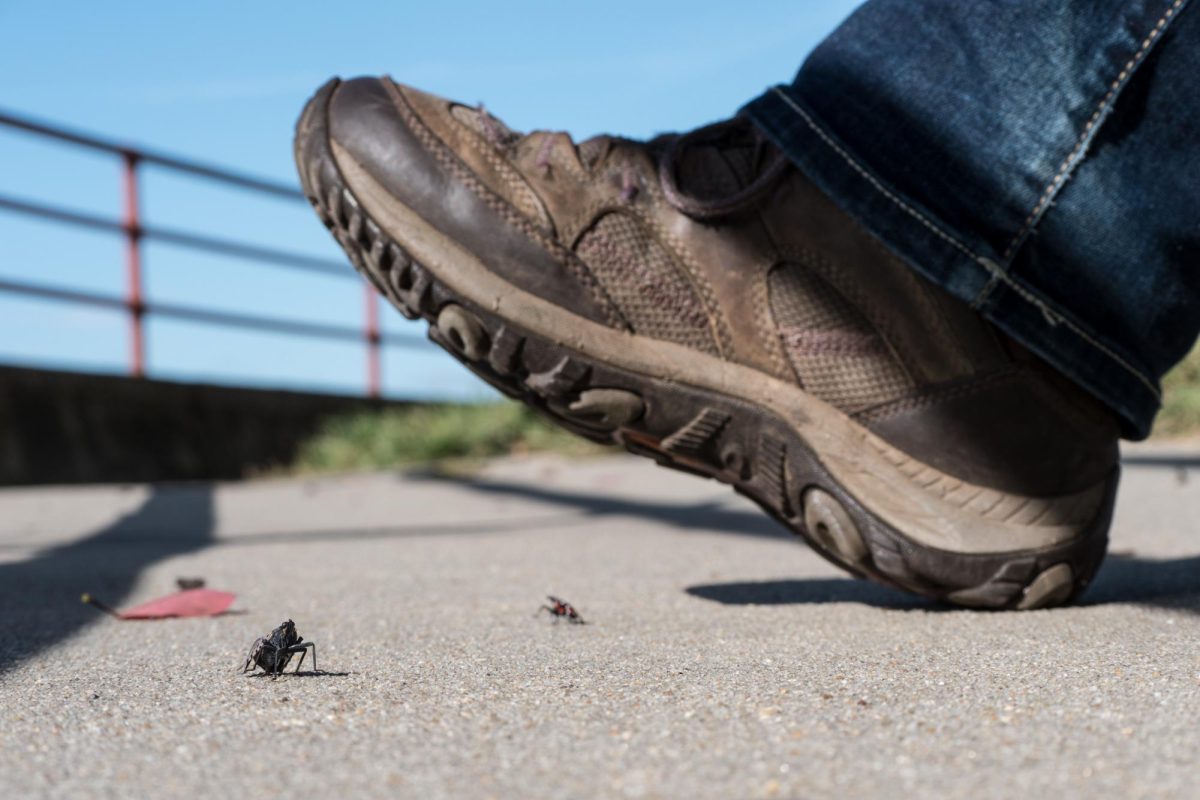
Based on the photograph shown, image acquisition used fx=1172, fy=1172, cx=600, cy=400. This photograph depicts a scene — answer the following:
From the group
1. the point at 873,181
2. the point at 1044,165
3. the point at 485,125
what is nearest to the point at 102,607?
the point at 485,125

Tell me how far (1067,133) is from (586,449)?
3.94 meters

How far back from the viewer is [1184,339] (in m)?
1.09

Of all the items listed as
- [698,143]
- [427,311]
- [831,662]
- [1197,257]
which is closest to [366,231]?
[427,311]

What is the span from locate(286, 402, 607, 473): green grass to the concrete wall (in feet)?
0.73

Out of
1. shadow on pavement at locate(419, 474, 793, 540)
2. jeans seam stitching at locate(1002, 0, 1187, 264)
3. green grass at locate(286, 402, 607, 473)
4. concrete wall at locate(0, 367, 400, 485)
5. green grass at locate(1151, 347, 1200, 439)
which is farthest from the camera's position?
green grass at locate(286, 402, 607, 473)

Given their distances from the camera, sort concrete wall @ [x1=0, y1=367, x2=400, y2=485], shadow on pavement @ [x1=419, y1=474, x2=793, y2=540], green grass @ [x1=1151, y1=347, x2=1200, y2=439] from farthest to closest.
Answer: concrete wall @ [x1=0, y1=367, x2=400, y2=485], green grass @ [x1=1151, y1=347, x2=1200, y2=439], shadow on pavement @ [x1=419, y1=474, x2=793, y2=540]

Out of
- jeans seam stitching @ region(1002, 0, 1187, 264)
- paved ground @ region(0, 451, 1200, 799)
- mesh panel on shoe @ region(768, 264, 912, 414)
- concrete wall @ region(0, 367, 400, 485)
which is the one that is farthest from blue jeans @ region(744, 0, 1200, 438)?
concrete wall @ region(0, 367, 400, 485)

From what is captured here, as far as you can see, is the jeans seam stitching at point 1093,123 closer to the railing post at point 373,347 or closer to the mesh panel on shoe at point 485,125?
the mesh panel on shoe at point 485,125

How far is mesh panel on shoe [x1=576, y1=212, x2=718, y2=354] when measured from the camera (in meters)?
1.17

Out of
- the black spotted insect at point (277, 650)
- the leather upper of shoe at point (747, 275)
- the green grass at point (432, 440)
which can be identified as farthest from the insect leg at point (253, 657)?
the green grass at point (432, 440)

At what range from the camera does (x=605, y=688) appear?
787mm

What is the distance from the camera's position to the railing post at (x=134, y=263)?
16.7 feet

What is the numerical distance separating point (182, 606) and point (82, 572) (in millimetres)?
588

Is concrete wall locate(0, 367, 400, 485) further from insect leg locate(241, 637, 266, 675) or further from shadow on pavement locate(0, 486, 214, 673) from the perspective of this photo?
insect leg locate(241, 637, 266, 675)
